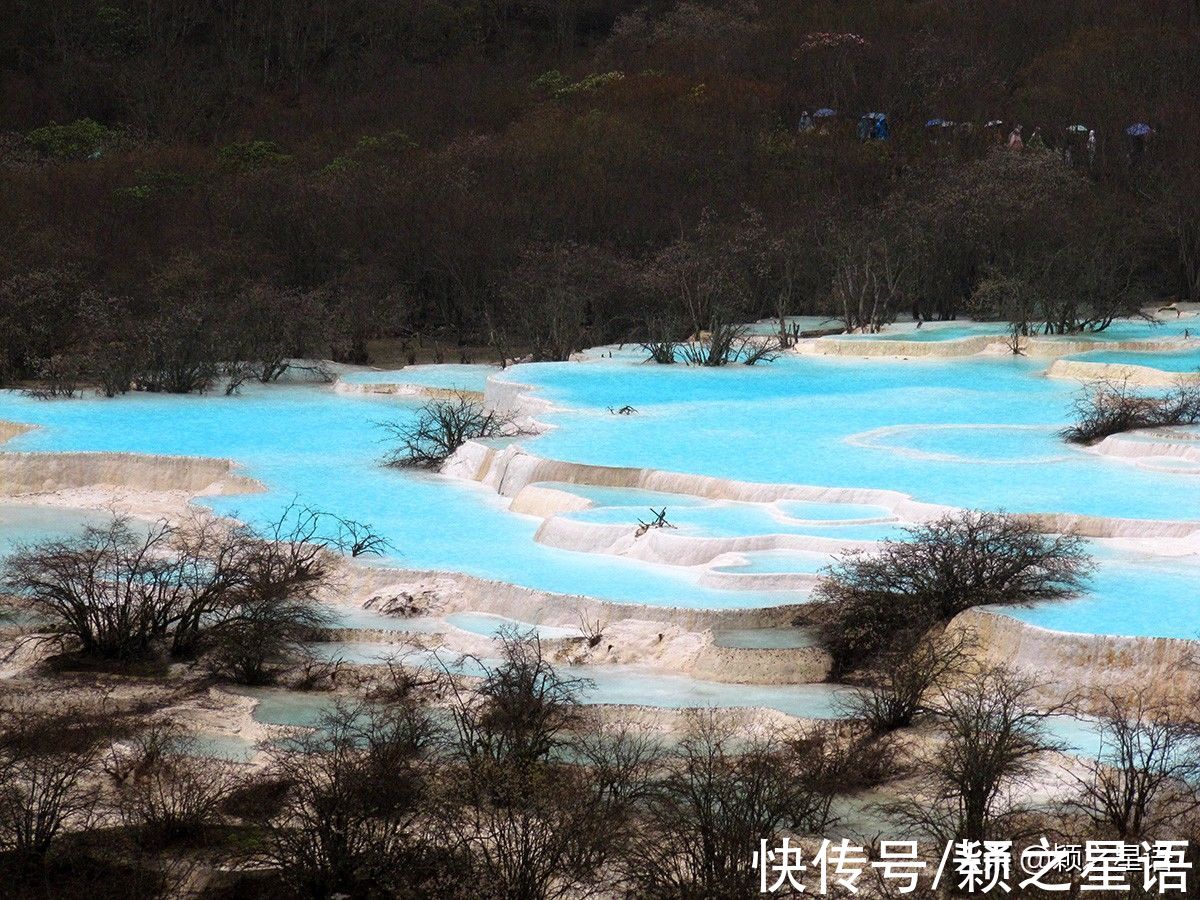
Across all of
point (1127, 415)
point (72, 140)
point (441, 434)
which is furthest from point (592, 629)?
point (72, 140)

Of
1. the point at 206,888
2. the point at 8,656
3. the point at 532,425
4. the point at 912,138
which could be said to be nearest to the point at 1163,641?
the point at 206,888

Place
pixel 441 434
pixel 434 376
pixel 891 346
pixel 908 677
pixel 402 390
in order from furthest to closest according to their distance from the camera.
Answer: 1. pixel 891 346
2. pixel 434 376
3. pixel 402 390
4. pixel 441 434
5. pixel 908 677

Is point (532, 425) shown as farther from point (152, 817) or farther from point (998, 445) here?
point (152, 817)

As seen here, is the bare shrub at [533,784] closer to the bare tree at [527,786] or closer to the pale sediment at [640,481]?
the bare tree at [527,786]

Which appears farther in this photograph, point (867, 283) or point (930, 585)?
point (867, 283)

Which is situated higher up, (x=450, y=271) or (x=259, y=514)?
(x=450, y=271)

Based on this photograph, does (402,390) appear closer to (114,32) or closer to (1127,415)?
(1127,415)

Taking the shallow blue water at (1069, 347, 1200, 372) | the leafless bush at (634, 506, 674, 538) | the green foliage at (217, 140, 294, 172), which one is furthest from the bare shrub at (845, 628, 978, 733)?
the green foliage at (217, 140, 294, 172)

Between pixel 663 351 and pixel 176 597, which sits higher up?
pixel 663 351
